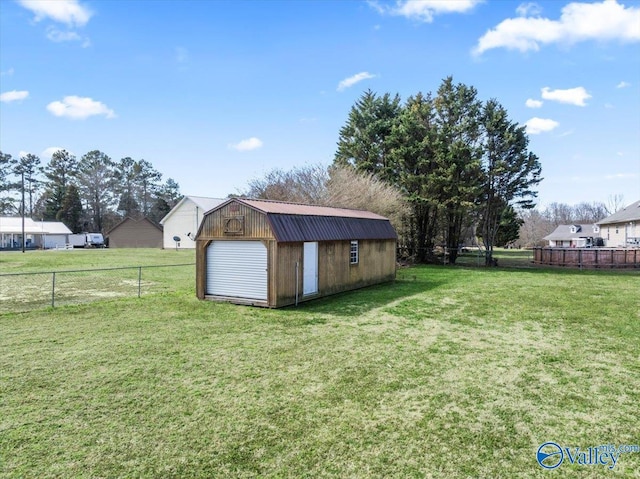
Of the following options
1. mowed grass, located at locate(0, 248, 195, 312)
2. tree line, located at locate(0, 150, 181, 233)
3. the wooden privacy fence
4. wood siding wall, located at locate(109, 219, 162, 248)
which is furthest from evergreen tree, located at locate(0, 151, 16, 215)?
the wooden privacy fence

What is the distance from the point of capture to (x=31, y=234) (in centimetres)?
4159

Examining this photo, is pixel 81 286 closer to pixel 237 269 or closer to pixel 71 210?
pixel 237 269

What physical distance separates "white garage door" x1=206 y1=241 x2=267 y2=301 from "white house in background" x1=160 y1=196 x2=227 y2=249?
25.8 m

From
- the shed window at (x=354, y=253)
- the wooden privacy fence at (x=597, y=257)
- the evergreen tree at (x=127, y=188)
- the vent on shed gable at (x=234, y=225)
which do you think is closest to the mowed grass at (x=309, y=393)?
the vent on shed gable at (x=234, y=225)

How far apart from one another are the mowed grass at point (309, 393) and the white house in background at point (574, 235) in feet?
139

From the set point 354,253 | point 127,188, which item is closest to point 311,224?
point 354,253

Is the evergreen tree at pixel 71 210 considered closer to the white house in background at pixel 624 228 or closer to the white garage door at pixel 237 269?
the white garage door at pixel 237 269

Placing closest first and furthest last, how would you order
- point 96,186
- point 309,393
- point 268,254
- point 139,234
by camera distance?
point 309,393, point 268,254, point 139,234, point 96,186

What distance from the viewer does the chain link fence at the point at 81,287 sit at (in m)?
10.2

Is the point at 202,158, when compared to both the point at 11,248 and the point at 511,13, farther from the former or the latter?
the point at 11,248

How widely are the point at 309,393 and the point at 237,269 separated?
631 cm

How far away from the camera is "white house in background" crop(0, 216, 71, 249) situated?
1563 inches

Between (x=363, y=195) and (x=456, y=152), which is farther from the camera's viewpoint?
(x=456, y=152)

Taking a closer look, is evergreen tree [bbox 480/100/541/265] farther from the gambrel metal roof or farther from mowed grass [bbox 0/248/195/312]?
mowed grass [bbox 0/248/195/312]
